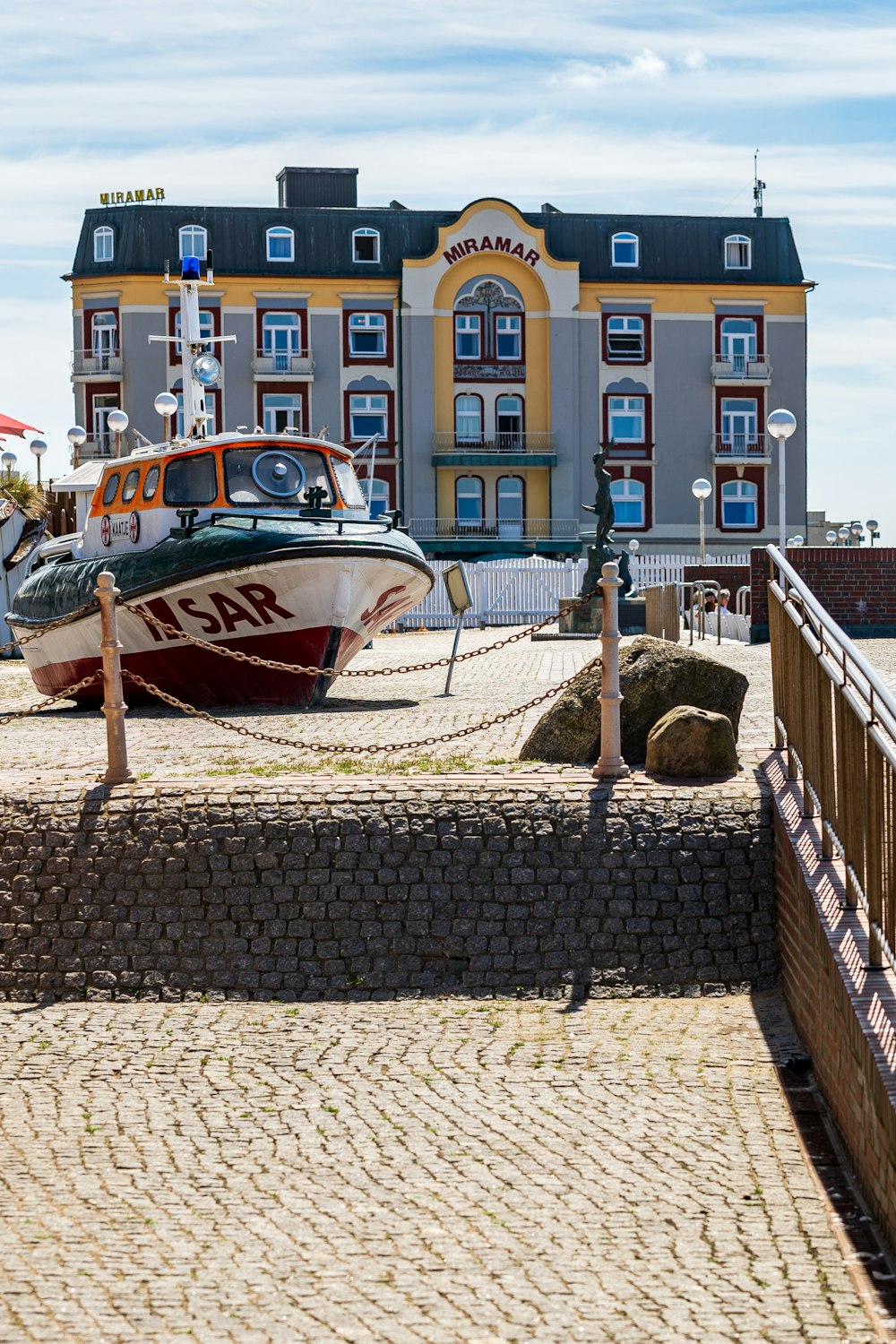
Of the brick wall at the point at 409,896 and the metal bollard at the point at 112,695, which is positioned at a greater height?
the metal bollard at the point at 112,695

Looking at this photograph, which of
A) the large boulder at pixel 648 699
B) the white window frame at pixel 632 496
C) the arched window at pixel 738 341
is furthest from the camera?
the arched window at pixel 738 341

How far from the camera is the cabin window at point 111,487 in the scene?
18.4 metres

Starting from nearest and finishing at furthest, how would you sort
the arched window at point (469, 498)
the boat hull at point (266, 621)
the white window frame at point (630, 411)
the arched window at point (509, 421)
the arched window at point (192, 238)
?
the boat hull at point (266, 621) → the arched window at point (192, 238) → the arched window at point (509, 421) → the arched window at point (469, 498) → the white window frame at point (630, 411)

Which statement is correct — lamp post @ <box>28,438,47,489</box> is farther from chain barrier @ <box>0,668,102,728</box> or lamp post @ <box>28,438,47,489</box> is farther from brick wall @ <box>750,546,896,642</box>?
chain barrier @ <box>0,668,102,728</box>

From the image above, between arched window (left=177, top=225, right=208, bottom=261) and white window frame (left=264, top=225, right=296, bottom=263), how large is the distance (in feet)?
6.81

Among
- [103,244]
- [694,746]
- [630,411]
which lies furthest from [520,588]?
[694,746]

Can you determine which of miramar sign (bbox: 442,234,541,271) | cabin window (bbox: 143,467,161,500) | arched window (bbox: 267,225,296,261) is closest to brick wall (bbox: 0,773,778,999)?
cabin window (bbox: 143,467,161,500)

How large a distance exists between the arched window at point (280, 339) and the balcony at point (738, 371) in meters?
14.4

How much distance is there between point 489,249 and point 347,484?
42.3 m

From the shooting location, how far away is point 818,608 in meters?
7.75

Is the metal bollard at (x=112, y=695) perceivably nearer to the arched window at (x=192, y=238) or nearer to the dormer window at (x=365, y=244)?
the arched window at (x=192, y=238)

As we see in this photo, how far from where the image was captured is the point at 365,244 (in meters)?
59.1

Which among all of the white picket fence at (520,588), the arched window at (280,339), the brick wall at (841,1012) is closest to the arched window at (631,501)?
the arched window at (280,339)

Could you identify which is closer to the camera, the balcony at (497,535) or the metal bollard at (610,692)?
the metal bollard at (610,692)
